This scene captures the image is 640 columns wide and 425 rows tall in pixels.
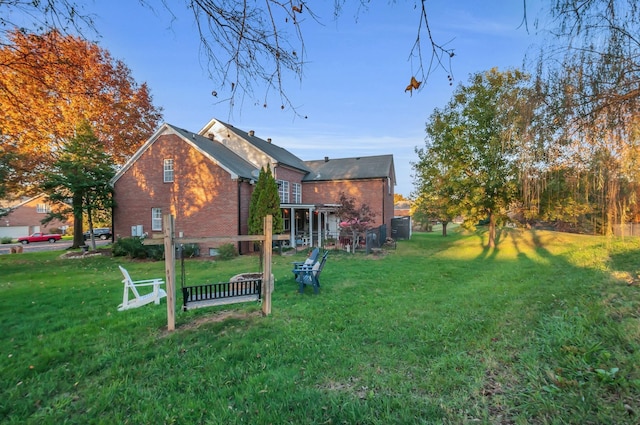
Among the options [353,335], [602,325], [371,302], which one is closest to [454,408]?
[353,335]

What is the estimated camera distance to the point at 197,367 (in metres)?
3.91

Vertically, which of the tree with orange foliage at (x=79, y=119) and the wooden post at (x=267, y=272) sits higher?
the tree with orange foliage at (x=79, y=119)

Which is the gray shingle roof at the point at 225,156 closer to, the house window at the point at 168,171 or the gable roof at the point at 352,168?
the house window at the point at 168,171

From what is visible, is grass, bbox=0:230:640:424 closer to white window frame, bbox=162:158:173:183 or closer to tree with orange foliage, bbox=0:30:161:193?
tree with orange foliage, bbox=0:30:161:193

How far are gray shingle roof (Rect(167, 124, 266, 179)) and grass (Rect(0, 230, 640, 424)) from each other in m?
11.3

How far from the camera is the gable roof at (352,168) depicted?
2389 cm

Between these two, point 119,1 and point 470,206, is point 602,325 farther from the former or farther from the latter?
point 470,206

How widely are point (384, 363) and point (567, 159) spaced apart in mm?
4643

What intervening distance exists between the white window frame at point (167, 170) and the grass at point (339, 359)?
1186cm

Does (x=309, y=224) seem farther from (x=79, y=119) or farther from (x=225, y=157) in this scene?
(x=79, y=119)

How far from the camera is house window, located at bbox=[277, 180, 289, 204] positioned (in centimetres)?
2153

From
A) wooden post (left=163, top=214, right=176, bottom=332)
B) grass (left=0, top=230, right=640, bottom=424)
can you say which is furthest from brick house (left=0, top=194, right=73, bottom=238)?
wooden post (left=163, top=214, right=176, bottom=332)

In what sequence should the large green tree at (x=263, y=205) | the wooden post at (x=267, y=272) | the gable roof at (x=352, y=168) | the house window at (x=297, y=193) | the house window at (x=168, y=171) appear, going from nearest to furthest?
the wooden post at (x=267, y=272), the large green tree at (x=263, y=205), the house window at (x=168, y=171), the house window at (x=297, y=193), the gable roof at (x=352, y=168)

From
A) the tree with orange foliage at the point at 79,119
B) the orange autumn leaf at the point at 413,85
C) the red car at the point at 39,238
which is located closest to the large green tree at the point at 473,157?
the orange autumn leaf at the point at 413,85
